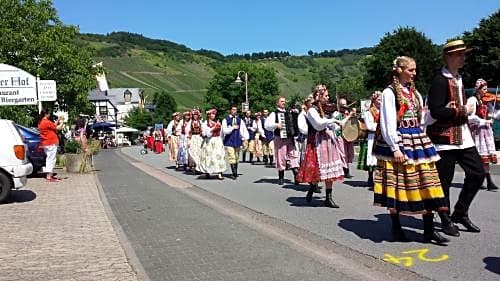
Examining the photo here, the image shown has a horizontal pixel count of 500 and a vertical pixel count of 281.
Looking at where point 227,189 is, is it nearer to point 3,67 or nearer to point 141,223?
point 141,223

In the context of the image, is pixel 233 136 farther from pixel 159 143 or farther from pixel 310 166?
pixel 159 143

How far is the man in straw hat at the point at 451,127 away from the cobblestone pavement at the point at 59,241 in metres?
3.70

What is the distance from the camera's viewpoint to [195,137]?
17.0 metres

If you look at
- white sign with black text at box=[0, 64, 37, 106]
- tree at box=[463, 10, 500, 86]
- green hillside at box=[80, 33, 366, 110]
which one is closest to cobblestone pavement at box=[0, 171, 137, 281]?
white sign with black text at box=[0, 64, 37, 106]

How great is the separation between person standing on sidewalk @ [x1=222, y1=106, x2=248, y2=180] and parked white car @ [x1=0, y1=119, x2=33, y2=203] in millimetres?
5551

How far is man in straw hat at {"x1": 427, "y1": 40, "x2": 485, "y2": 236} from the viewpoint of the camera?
6516 millimetres

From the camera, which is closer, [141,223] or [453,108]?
[453,108]

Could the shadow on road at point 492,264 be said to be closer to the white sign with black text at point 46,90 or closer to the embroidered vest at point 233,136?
the embroidered vest at point 233,136

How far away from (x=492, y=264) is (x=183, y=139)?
13855mm

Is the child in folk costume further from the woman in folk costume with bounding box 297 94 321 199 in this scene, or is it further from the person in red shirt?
the woman in folk costume with bounding box 297 94 321 199

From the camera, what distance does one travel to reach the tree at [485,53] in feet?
128

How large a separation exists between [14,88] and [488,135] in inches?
547

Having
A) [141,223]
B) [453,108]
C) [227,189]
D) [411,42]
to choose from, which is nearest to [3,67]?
[227,189]

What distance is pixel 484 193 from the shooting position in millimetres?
10125
